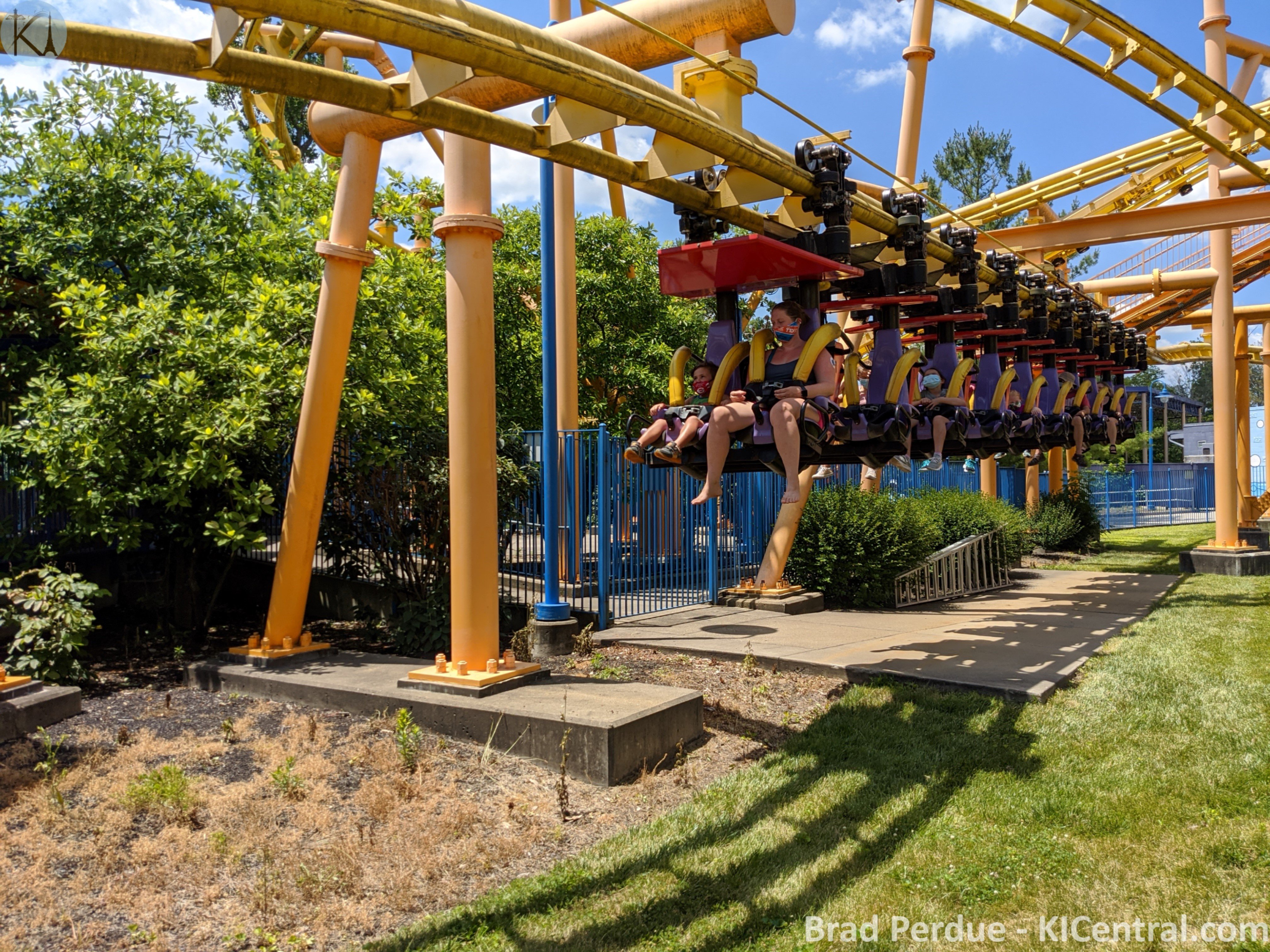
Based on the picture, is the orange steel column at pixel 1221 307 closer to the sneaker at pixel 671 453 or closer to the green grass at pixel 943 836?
the green grass at pixel 943 836

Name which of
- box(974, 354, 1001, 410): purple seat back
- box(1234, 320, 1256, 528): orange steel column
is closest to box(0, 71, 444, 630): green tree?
box(974, 354, 1001, 410): purple seat back

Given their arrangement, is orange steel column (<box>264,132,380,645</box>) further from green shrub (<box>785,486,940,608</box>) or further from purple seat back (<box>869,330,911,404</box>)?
green shrub (<box>785,486,940,608</box>)

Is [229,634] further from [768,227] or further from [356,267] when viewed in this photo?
[768,227]

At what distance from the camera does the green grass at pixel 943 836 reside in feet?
13.2

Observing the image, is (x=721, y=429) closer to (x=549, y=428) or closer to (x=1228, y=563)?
(x=549, y=428)

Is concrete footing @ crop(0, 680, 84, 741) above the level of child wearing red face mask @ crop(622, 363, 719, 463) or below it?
below

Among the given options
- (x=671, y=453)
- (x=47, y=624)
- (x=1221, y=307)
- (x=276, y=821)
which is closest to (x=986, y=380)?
(x=671, y=453)

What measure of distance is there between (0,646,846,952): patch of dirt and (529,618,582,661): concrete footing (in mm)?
2211

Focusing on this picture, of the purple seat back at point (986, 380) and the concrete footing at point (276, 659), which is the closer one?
the concrete footing at point (276, 659)

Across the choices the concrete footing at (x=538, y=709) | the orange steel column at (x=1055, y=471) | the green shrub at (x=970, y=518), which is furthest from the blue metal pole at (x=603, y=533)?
the orange steel column at (x=1055, y=471)

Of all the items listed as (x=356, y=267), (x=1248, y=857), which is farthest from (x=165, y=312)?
(x=1248, y=857)

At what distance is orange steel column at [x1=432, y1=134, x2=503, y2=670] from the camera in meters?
6.79

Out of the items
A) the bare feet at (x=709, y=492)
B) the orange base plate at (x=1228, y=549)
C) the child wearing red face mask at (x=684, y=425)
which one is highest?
the child wearing red face mask at (x=684, y=425)

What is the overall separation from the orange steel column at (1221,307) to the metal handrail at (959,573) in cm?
330
